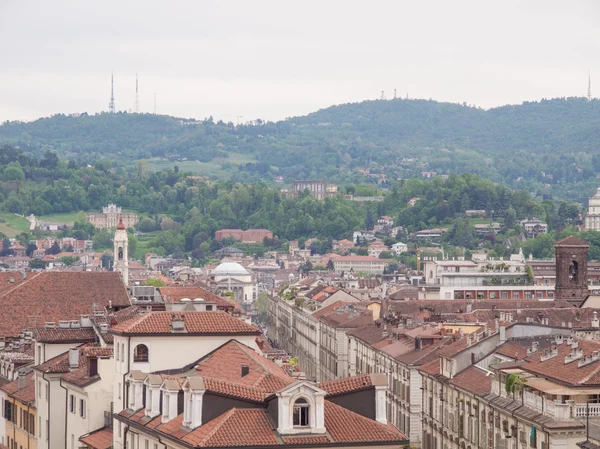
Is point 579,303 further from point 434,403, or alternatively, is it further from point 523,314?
point 434,403

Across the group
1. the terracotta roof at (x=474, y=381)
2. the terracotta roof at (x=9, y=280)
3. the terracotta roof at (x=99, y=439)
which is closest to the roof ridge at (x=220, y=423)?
the terracotta roof at (x=99, y=439)

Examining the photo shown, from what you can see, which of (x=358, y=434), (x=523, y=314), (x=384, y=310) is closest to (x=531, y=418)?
(x=358, y=434)

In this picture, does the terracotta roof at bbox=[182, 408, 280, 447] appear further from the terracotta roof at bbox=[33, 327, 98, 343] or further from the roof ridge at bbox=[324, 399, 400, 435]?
the terracotta roof at bbox=[33, 327, 98, 343]

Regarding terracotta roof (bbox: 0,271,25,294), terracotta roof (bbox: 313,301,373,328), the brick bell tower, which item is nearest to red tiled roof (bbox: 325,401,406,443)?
terracotta roof (bbox: 0,271,25,294)

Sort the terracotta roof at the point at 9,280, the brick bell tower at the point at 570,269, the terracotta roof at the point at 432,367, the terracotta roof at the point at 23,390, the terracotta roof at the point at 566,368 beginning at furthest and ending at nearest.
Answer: the brick bell tower at the point at 570,269
the terracotta roof at the point at 9,280
the terracotta roof at the point at 432,367
the terracotta roof at the point at 23,390
the terracotta roof at the point at 566,368

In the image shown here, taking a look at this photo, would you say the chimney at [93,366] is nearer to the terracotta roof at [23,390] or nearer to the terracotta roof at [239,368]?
the terracotta roof at [239,368]

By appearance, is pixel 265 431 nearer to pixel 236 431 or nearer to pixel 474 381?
pixel 236 431
